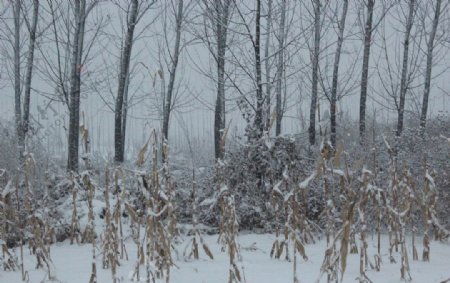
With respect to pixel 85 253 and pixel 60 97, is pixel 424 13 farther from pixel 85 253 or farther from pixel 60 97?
pixel 85 253

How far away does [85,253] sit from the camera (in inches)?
239

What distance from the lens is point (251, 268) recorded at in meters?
4.81

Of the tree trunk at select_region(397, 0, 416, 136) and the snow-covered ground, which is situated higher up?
the tree trunk at select_region(397, 0, 416, 136)

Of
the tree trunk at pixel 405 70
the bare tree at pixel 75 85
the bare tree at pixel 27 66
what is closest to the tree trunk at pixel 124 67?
the bare tree at pixel 75 85

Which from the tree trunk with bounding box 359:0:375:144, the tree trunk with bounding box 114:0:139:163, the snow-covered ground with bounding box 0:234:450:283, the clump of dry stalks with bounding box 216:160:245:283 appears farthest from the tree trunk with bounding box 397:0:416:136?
the clump of dry stalks with bounding box 216:160:245:283

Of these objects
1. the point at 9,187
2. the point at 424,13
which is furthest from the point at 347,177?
the point at 424,13

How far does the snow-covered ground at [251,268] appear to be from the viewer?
14.4 feet

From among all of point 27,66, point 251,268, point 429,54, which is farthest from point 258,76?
point 429,54

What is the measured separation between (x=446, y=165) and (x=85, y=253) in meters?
5.30

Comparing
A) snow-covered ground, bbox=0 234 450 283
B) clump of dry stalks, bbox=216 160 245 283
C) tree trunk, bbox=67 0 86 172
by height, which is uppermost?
tree trunk, bbox=67 0 86 172

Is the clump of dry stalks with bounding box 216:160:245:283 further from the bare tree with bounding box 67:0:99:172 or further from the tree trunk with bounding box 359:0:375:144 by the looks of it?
the tree trunk with bounding box 359:0:375:144

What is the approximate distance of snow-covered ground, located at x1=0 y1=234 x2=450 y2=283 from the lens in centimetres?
438

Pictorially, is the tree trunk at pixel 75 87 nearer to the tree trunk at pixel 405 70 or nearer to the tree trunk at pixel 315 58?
the tree trunk at pixel 315 58

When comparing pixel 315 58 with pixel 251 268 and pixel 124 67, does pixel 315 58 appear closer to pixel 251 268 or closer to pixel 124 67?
pixel 124 67
